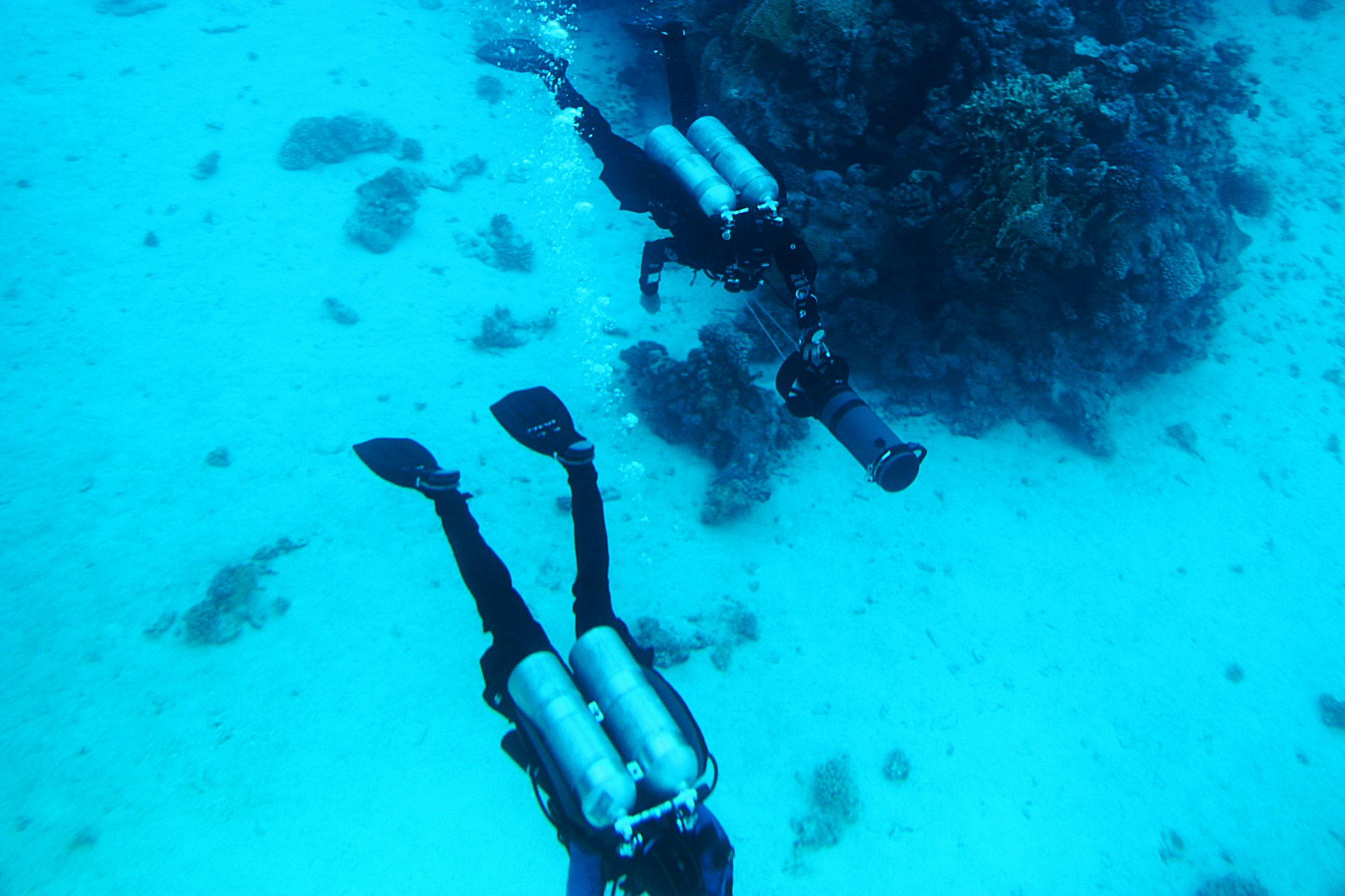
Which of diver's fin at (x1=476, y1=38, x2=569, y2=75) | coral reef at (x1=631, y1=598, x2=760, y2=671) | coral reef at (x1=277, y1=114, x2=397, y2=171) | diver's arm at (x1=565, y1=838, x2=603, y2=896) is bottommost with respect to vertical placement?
coral reef at (x1=631, y1=598, x2=760, y2=671)

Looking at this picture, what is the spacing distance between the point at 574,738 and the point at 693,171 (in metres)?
3.71

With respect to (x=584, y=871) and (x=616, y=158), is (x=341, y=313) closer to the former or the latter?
(x=616, y=158)

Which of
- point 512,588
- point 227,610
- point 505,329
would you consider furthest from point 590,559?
point 505,329

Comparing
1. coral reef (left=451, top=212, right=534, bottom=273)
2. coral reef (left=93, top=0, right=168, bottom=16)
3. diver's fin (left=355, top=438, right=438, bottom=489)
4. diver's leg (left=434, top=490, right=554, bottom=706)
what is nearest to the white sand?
coral reef (left=451, top=212, right=534, bottom=273)

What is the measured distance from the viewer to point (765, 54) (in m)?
7.61

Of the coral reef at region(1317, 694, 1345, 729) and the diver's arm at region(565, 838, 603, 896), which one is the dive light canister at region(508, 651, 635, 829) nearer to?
the diver's arm at region(565, 838, 603, 896)

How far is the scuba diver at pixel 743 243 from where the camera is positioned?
377 centimetres

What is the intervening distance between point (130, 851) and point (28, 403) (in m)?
5.77

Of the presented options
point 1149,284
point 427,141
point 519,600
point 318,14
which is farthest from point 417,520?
point 318,14

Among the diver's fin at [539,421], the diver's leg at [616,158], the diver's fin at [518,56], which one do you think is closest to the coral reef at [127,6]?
the diver's fin at [518,56]

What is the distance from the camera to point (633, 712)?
3.29m

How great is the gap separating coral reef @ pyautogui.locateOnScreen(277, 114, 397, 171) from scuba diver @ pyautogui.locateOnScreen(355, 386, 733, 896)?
9.50 meters

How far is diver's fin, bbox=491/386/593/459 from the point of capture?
195 inches

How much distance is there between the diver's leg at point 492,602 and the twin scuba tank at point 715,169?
2906 millimetres
